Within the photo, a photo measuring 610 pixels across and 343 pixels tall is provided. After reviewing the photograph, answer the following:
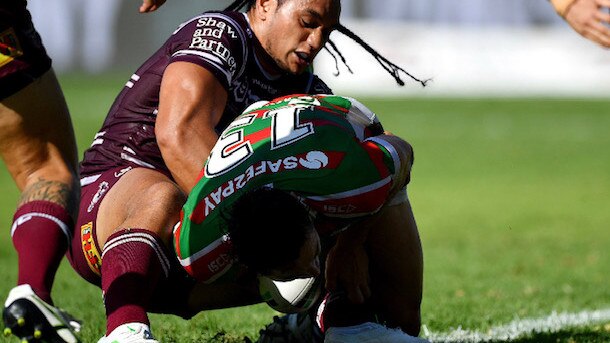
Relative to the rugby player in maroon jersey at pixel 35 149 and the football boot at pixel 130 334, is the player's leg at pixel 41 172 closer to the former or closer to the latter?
the rugby player in maroon jersey at pixel 35 149

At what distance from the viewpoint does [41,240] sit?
4879 millimetres

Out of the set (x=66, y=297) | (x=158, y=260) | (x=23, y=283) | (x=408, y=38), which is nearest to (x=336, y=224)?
(x=158, y=260)

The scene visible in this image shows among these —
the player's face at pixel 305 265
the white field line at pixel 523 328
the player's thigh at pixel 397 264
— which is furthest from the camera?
→ the white field line at pixel 523 328

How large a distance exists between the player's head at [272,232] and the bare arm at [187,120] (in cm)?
52

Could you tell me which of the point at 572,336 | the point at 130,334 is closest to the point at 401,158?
the point at 130,334

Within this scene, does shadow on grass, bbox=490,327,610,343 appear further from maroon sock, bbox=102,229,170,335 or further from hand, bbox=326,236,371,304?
maroon sock, bbox=102,229,170,335

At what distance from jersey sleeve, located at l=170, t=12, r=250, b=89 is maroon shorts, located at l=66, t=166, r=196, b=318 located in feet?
1.90

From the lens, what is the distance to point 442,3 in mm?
26344

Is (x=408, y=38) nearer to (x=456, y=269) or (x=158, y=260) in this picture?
(x=456, y=269)

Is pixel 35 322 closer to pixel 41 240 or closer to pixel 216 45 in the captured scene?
pixel 41 240

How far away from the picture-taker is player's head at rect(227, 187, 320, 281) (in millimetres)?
3721

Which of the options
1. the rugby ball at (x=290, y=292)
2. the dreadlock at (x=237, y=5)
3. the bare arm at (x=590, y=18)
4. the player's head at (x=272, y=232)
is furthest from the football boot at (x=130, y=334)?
the dreadlock at (x=237, y=5)

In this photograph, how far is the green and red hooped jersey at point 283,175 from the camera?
12.7 ft

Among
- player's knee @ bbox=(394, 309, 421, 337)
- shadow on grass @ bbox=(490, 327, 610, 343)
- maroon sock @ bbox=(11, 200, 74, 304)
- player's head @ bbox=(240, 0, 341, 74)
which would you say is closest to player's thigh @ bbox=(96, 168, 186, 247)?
maroon sock @ bbox=(11, 200, 74, 304)
